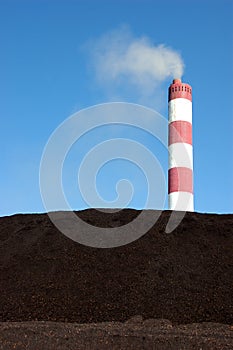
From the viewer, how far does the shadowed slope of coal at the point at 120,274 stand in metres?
11.4

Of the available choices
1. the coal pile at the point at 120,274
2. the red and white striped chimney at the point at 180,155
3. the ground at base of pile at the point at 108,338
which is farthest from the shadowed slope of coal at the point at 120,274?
the red and white striped chimney at the point at 180,155

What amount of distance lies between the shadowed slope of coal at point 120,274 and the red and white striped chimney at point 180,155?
8.44 m

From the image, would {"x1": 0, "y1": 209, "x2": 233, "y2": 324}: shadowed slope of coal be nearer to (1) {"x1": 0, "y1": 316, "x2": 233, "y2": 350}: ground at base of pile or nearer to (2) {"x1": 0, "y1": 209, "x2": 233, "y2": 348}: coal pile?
(2) {"x1": 0, "y1": 209, "x2": 233, "y2": 348}: coal pile

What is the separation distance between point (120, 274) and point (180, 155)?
12523mm

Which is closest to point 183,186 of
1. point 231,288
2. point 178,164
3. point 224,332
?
point 178,164

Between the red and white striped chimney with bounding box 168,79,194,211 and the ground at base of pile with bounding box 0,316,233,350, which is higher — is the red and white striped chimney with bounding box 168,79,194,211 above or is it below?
above

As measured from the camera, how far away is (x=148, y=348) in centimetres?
753

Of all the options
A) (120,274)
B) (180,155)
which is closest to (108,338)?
(120,274)

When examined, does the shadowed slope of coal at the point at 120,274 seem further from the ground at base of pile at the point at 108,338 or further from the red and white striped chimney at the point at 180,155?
the red and white striped chimney at the point at 180,155

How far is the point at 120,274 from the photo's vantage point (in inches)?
493

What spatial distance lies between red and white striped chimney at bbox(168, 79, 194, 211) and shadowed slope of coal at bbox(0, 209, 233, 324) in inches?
332

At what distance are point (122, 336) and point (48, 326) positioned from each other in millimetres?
1461

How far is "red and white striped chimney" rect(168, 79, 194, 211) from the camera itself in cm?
2394

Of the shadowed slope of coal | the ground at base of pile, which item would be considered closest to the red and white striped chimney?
the shadowed slope of coal
